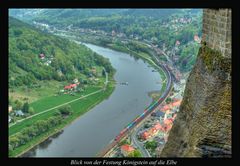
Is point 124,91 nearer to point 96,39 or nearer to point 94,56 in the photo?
point 94,56

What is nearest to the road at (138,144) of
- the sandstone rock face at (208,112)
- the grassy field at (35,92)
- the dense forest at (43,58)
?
the grassy field at (35,92)

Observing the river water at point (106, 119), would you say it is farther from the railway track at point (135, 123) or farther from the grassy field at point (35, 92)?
the grassy field at point (35, 92)

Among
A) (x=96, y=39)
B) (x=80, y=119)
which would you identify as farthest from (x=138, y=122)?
(x=96, y=39)

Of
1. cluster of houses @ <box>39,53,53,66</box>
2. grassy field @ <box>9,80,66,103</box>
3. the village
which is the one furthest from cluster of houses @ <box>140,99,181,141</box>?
cluster of houses @ <box>39,53,53,66</box>

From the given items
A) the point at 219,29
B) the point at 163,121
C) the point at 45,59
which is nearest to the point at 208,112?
the point at 219,29

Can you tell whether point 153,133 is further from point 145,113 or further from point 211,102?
point 211,102

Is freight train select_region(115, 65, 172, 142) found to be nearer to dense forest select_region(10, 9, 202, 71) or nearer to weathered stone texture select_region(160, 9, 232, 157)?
dense forest select_region(10, 9, 202, 71)
